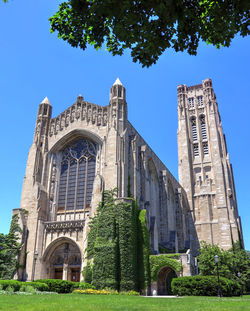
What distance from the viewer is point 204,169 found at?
5838 centimetres

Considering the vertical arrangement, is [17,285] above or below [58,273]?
below

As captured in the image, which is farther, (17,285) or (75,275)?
(75,275)

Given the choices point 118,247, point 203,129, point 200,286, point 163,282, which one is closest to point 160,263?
point 118,247

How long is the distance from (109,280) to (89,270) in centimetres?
234

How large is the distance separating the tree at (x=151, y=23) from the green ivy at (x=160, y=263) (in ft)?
76.9

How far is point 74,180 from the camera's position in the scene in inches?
1342

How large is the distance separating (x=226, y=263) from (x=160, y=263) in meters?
11.7

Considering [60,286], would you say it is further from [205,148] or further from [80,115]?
[205,148]

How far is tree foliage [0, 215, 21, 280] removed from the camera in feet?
92.4

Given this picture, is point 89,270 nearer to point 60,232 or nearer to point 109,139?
point 60,232

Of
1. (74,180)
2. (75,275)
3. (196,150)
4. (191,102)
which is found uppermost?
(191,102)

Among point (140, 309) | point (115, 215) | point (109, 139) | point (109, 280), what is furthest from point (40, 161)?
point (140, 309)

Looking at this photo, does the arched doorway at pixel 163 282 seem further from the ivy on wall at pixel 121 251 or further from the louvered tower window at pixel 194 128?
the louvered tower window at pixel 194 128

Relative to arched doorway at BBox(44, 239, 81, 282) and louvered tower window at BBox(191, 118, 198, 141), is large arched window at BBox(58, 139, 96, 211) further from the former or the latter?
louvered tower window at BBox(191, 118, 198, 141)
